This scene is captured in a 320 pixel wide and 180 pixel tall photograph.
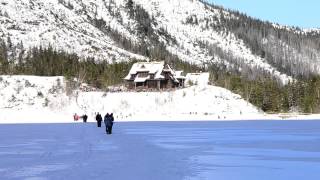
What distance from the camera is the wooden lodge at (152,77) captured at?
402ft

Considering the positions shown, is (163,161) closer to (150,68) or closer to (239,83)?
(150,68)

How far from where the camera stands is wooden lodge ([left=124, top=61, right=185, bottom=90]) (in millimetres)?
122438

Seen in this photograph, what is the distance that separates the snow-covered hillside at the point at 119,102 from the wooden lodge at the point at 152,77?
1735 centimetres

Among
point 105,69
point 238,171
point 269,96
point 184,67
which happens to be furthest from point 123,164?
point 184,67

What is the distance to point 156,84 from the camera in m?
123

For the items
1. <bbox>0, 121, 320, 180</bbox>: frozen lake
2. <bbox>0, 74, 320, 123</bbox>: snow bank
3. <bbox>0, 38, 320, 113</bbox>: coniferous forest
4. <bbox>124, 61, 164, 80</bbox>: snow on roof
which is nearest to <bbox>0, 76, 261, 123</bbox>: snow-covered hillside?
<bbox>0, 74, 320, 123</bbox>: snow bank

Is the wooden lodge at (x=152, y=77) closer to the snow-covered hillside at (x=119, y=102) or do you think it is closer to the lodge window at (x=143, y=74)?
the lodge window at (x=143, y=74)

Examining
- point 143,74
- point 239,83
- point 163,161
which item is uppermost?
point 143,74

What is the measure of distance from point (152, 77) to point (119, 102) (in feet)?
70.6

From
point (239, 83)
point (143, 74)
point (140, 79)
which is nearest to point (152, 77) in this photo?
point (143, 74)

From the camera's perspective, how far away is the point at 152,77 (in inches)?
4835

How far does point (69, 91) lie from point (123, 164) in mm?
88323

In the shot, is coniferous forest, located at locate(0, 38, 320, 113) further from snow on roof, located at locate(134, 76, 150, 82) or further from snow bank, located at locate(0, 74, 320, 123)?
snow bank, located at locate(0, 74, 320, 123)

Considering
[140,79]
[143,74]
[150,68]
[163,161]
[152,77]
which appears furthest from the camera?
[143,74]
